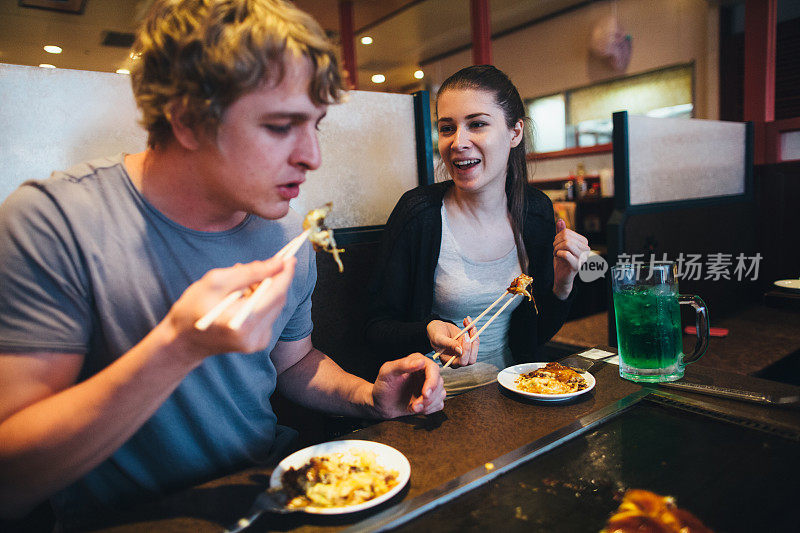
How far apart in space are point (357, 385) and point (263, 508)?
1.81 feet

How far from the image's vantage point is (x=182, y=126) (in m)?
0.99

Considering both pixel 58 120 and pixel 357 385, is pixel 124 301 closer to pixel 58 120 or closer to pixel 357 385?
pixel 357 385

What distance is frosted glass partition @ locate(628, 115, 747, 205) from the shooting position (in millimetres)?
2766

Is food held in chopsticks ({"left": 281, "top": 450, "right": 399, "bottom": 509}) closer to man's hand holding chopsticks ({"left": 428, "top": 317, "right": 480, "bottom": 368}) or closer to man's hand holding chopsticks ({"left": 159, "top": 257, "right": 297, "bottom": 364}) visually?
man's hand holding chopsticks ({"left": 159, "top": 257, "right": 297, "bottom": 364})

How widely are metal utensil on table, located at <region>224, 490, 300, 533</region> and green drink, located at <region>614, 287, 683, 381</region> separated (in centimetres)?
92

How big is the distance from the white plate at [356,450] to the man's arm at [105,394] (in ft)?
0.82

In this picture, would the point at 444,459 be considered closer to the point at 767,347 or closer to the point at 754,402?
the point at 754,402

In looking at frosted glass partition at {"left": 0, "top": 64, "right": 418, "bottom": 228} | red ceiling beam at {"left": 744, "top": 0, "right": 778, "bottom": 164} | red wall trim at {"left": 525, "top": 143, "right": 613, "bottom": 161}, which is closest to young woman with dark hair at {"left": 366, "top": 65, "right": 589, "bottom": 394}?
frosted glass partition at {"left": 0, "top": 64, "right": 418, "bottom": 228}

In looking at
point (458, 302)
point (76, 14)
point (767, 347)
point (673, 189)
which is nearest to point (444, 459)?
point (458, 302)

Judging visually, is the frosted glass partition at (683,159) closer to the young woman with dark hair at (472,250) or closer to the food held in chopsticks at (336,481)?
the young woman with dark hair at (472,250)

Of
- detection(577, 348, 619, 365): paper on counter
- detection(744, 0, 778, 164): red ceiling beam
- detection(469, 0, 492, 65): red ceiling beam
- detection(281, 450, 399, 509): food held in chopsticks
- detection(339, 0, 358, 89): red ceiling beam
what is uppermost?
detection(339, 0, 358, 89): red ceiling beam

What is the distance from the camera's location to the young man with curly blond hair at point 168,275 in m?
0.81

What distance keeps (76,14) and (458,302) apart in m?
6.27

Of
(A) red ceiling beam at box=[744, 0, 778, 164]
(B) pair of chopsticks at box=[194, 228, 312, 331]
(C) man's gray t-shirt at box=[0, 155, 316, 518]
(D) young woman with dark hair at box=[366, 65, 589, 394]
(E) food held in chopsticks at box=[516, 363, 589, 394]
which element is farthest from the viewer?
(A) red ceiling beam at box=[744, 0, 778, 164]
